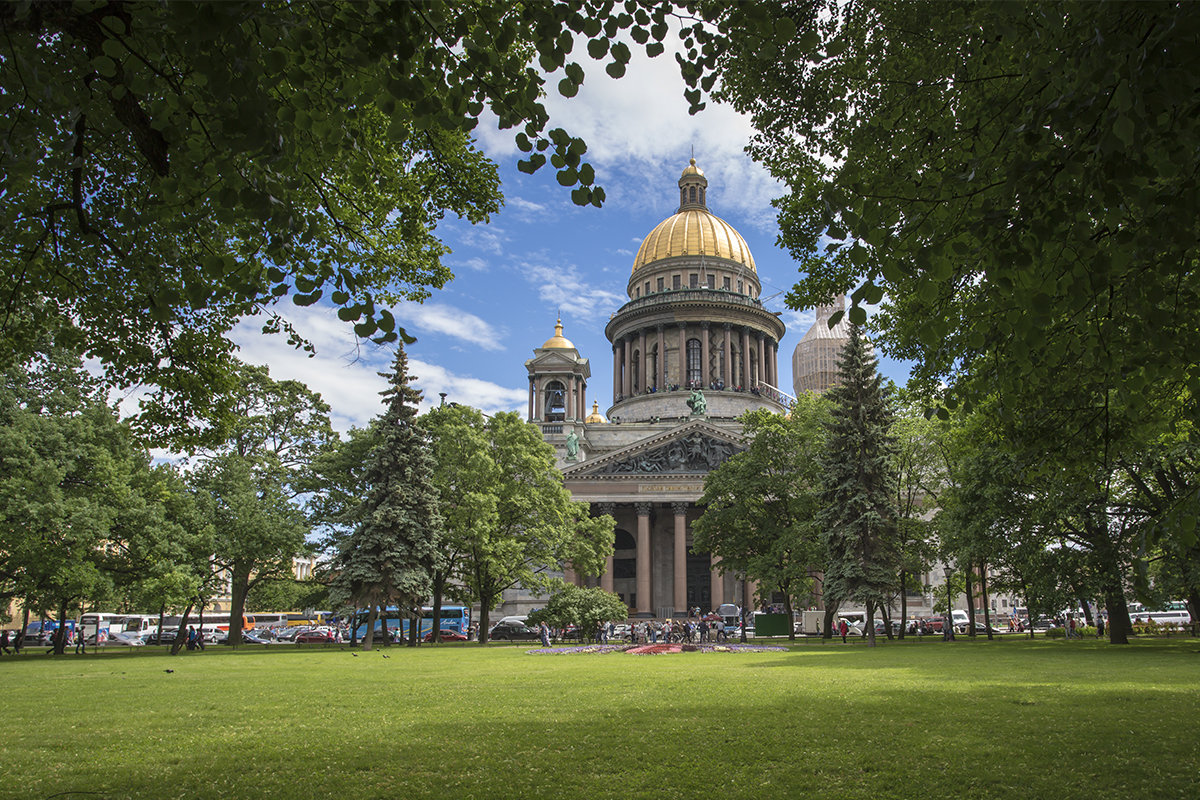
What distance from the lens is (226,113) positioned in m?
4.65

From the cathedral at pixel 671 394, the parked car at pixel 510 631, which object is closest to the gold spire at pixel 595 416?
the cathedral at pixel 671 394

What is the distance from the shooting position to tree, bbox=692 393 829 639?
40.4 meters

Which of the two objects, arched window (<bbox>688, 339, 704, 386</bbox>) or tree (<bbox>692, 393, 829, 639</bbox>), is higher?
arched window (<bbox>688, 339, 704, 386</bbox>)

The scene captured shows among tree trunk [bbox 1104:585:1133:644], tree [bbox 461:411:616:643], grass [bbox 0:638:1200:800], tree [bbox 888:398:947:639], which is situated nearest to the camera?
grass [bbox 0:638:1200:800]

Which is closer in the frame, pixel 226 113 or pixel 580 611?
pixel 226 113

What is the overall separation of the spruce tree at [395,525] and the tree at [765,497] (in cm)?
1375

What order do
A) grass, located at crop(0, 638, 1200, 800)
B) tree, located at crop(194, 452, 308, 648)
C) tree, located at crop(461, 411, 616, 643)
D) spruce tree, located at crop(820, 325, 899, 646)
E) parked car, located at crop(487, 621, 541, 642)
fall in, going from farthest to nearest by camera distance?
parked car, located at crop(487, 621, 541, 642)
tree, located at crop(461, 411, 616, 643)
tree, located at crop(194, 452, 308, 648)
spruce tree, located at crop(820, 325, 899, 646)
grass, located at crop(0, 638, 1200, 800)

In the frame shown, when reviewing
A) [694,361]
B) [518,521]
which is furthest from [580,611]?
[694,361]

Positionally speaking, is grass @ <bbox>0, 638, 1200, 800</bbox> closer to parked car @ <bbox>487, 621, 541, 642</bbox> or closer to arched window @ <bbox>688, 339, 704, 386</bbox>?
parked car @ <bbox>487, 621, 541, 642</bbox>

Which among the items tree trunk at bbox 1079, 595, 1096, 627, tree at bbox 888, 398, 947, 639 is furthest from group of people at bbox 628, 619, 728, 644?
tree trunk at bbox 1079, 595, 1096, 627

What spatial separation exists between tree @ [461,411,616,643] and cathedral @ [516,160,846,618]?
19508 millimetres

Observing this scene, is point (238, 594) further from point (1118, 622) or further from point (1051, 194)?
point (1051, 194)

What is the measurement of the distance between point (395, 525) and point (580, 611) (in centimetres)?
868

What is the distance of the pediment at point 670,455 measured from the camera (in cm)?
6322
